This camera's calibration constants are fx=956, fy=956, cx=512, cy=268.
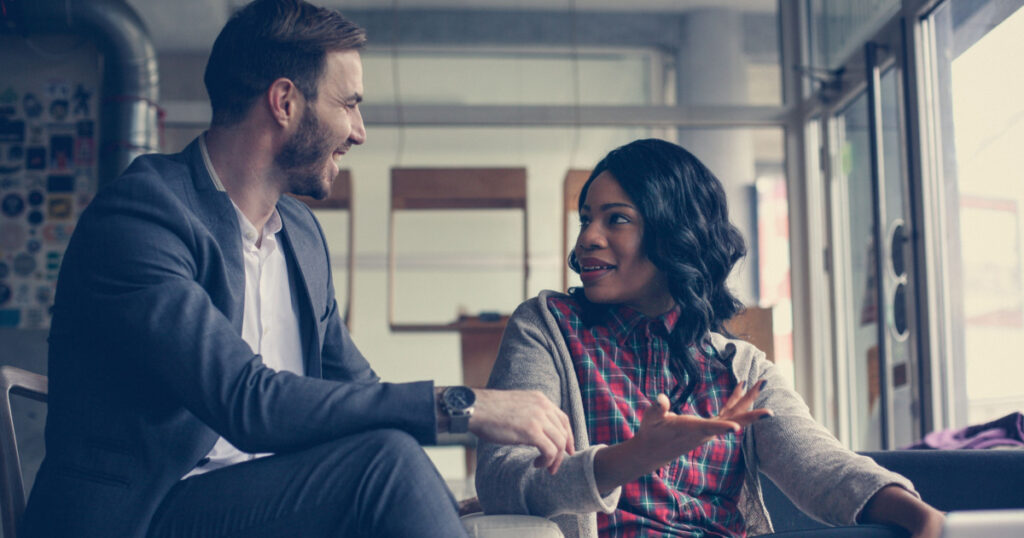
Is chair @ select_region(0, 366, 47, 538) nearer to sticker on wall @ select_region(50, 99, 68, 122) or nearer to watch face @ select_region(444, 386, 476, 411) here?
watch face @ select_region(444, 386, 476, 411)

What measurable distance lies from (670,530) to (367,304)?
3.28m

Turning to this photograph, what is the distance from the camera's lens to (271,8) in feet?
5.16

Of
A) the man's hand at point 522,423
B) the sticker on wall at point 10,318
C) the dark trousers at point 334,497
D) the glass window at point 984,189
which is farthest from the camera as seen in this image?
the sticker on wall at point 10,318

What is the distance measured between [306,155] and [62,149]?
9.84ft

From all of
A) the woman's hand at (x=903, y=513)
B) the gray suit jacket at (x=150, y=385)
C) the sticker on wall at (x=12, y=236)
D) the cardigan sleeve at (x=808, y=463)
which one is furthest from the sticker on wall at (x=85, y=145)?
the woman's hand at (x=903, y=513)

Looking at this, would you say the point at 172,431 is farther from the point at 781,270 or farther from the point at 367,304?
the point at 781,270

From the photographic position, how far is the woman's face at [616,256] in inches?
64.6

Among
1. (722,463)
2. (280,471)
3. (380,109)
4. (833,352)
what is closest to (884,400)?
(833,352)

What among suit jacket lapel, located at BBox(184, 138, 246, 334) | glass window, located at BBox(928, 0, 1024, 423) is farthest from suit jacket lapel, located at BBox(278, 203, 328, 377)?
glass window, located at BBox(928, 0, 1024, 423)

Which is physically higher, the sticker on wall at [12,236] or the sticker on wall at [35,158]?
the sticker on wall at [35,158]

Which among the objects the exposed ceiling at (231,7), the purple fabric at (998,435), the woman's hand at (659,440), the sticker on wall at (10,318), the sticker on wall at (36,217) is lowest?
the purple fabric at (998,435)

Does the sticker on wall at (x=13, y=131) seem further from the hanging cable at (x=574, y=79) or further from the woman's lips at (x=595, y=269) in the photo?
the woman's lips at (x=595, y=269)

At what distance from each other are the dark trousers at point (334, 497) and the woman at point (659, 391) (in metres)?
0.24

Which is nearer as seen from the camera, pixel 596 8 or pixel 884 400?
pixel 884 400
